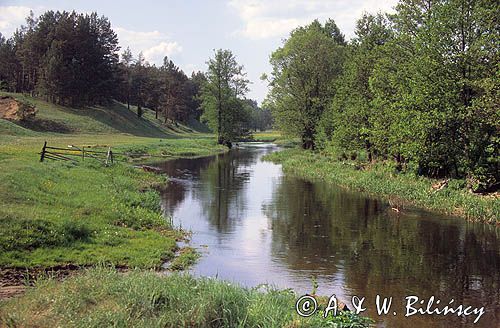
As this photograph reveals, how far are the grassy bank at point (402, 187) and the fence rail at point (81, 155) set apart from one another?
1766cm

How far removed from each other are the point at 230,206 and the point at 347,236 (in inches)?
369

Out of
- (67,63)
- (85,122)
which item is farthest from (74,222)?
(67,63)

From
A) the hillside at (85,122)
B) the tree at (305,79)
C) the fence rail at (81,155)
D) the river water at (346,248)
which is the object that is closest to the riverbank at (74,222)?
the river water at (346,248)

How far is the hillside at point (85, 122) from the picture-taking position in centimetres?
6840

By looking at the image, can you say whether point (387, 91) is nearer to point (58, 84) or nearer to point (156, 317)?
→ point (156, 317)

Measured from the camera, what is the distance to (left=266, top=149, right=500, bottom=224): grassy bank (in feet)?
84.1

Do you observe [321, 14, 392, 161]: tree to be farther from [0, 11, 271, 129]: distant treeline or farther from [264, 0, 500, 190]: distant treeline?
[0, 11, 271, 129]: distant treeline

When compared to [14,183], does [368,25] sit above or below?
above

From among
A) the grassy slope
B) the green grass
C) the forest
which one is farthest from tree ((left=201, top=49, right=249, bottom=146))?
the green grass

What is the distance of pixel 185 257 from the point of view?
17312 mm

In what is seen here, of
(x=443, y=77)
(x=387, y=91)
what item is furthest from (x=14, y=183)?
(x=387, y=91)

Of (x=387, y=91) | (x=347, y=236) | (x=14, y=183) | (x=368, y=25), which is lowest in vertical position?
(x=347, y=236)

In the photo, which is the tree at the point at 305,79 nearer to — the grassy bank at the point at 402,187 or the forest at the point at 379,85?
the forest at the point at 379,85

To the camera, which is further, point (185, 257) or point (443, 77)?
point (443, 77)
